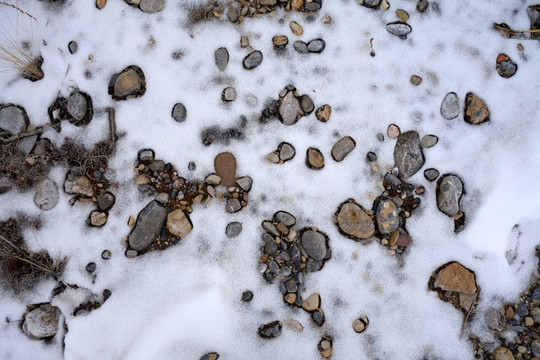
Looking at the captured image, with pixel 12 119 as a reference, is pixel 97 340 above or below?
below

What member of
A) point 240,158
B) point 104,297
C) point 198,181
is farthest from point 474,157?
point 104,297

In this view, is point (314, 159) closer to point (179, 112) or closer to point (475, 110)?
point (179, 112)

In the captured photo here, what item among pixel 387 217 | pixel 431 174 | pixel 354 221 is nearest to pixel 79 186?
pixel 354 221

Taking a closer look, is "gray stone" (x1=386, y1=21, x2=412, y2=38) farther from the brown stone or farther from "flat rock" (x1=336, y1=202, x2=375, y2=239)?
the brown stone

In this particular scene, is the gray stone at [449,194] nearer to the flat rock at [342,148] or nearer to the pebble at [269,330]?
the flat rock at [342,148]

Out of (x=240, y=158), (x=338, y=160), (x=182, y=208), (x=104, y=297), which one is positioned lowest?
(x=104, y=297)

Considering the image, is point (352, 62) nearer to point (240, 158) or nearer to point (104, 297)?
point (240, 158)
